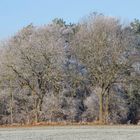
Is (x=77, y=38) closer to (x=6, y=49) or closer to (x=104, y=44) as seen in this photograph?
(x=104, y=44)

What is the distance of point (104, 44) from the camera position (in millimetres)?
61625

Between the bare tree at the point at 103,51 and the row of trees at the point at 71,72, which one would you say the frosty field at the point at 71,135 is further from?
the bare tree at the point at 103,51

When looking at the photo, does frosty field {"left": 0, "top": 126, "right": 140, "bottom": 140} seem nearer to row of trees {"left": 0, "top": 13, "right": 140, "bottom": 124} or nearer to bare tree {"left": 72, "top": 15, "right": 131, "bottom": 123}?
row of trees {"left": 0, "top": 13, "right": 140, "bottom": 124}

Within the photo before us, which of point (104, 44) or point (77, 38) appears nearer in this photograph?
point (104, 44)

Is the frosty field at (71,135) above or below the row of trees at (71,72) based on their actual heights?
below

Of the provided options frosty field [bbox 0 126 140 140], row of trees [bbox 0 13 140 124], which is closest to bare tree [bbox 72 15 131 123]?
row of trees [bbox 0 13 140 124]

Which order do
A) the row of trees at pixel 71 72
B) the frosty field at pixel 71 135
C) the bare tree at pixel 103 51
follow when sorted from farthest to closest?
the row of trees at pixel 71 72, the bare tree at pixel 103 51, the frosty field at pixel 71 135

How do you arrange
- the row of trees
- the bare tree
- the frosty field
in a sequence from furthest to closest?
the row of trees
the bare tree
the frosty field

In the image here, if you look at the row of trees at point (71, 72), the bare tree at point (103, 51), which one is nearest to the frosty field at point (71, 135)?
the row of trees at point (71, 72)

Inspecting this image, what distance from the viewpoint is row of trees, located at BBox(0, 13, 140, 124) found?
204 feet

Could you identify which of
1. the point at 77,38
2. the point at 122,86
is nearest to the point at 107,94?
the point at 122,86

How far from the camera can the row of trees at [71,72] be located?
62.2m

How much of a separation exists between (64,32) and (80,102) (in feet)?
33.7

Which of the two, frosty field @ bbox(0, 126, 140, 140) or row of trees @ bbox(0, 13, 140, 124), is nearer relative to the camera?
frosty field @ bbox(0, 126, 140, 140)
